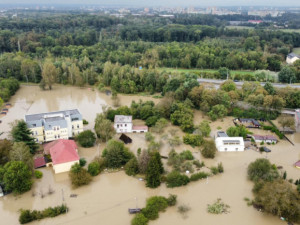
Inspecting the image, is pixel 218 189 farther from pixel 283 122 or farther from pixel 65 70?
pixel 65 70

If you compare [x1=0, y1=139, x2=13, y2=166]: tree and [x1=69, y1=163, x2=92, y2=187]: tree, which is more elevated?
[x1=0, y1=139, x2=13, y2=166]: tree

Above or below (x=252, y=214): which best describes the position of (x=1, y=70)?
above

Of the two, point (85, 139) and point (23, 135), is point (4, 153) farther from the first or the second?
point (85, 139)

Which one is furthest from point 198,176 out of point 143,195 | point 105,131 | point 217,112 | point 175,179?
point 217,112

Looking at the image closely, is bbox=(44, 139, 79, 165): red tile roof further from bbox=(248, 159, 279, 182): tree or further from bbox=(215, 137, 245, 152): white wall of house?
bbox=(248, 159, 279, 182): tree

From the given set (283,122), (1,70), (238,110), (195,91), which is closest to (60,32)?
(1,70)

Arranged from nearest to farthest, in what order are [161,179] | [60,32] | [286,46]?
1. [161,179]
2. [286,46]
3. [60,32]

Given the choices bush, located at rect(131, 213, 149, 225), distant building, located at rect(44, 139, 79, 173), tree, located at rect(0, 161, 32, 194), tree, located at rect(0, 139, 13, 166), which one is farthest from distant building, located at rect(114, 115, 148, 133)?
bush, located at rect(131, 213, 149, 225)

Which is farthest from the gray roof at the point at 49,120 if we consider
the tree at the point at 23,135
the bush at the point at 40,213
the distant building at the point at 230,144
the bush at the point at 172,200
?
the distant building at the point at 230,144
